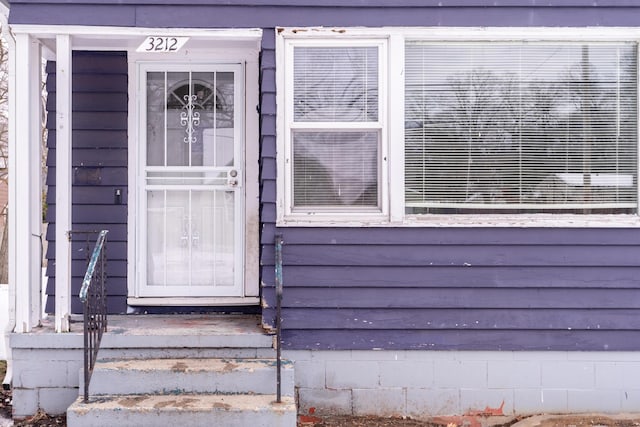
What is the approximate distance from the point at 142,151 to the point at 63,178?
0.88 metres

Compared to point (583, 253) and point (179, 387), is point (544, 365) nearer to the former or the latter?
point (583, 253)

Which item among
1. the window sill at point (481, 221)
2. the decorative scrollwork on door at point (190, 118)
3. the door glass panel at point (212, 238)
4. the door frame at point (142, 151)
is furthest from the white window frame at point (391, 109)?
the decorative scrollwork on door at point (190, 118)

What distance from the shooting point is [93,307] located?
4.21 meters

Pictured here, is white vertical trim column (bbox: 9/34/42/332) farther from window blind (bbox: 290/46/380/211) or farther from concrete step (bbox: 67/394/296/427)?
window blind (bbox: 290/46/380/211)

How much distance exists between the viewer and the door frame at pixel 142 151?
5.18 meters

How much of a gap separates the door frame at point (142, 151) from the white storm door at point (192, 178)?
49mm

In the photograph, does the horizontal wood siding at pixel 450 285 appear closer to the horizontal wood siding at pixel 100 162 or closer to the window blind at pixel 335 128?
the window blind at pixel 335 128

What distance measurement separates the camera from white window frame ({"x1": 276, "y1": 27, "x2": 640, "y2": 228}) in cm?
454

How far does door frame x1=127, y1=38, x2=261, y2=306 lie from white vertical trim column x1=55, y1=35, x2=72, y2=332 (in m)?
0.72

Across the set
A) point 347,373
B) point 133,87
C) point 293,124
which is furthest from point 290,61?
point 347,373

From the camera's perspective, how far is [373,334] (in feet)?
15.0

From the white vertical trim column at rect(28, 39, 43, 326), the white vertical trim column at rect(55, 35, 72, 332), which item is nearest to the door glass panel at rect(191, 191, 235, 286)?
the white vertical trim column at rect(55, 35, 72, 332)

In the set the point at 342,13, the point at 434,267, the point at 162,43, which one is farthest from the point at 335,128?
the point at 162,43

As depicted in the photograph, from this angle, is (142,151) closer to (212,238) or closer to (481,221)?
(212,238)
